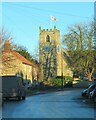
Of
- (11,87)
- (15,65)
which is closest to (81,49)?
(15,65)

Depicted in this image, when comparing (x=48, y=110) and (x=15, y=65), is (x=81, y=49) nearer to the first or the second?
(x=15, y=65)

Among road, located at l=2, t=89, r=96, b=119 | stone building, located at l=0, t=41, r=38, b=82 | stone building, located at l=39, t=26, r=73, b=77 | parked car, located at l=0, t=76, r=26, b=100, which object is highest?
stone building, located at l=39, t=26, r=73, b=77

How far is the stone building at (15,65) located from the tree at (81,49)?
35.4 feet

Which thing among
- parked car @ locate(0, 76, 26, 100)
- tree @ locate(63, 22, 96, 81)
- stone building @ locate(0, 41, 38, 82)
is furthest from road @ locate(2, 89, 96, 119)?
tree @ locate(63, 22, 96, 81)

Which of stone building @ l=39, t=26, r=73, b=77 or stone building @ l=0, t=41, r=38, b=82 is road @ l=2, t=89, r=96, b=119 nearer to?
stone building @ l=0, t=41, r=38, b=82

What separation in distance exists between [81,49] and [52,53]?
2092 cm

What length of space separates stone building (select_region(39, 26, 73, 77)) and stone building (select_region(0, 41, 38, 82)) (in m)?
3.56

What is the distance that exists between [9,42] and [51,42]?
5421 centimetres

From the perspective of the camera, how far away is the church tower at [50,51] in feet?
342

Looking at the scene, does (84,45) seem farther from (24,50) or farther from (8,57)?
(8,57)

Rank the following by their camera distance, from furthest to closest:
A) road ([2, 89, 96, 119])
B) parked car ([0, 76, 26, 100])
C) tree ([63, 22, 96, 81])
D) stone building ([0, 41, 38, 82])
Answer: tree ([63, 22, 96, 81]) < stone building ([0, 41, 38, 82]) < parked car ([0, 76, 26, 100]) < road ([2, 89, 96, 119])

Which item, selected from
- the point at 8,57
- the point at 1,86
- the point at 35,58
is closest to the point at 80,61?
the point at 35,58

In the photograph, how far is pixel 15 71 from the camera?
8375cm

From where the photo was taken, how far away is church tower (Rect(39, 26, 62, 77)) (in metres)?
104
